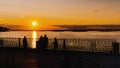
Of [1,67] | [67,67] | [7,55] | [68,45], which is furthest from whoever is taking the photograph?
[68,45]

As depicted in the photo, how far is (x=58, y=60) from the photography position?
28125mm

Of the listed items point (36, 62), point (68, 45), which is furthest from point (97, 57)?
point (68, 45)

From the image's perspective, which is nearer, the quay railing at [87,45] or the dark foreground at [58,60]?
the dark foreground at [58,60]

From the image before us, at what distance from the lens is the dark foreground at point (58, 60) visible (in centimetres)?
2611

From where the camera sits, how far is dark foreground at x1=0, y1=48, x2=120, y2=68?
26.1 metres

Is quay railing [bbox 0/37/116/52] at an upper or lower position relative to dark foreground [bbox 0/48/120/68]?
upper

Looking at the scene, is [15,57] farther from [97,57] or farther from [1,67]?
[97,57]

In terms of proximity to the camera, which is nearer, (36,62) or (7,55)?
(36,62)

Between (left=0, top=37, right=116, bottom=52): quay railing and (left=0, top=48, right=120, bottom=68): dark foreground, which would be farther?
(left=0, top=37, right=116, bottom=52): quay railing

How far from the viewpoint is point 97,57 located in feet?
93.8

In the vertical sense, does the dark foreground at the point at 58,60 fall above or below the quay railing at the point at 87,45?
below

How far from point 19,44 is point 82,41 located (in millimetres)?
7471

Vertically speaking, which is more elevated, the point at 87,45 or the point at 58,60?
the point at 87,45

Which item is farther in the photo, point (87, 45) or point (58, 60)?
point (87, 45)
